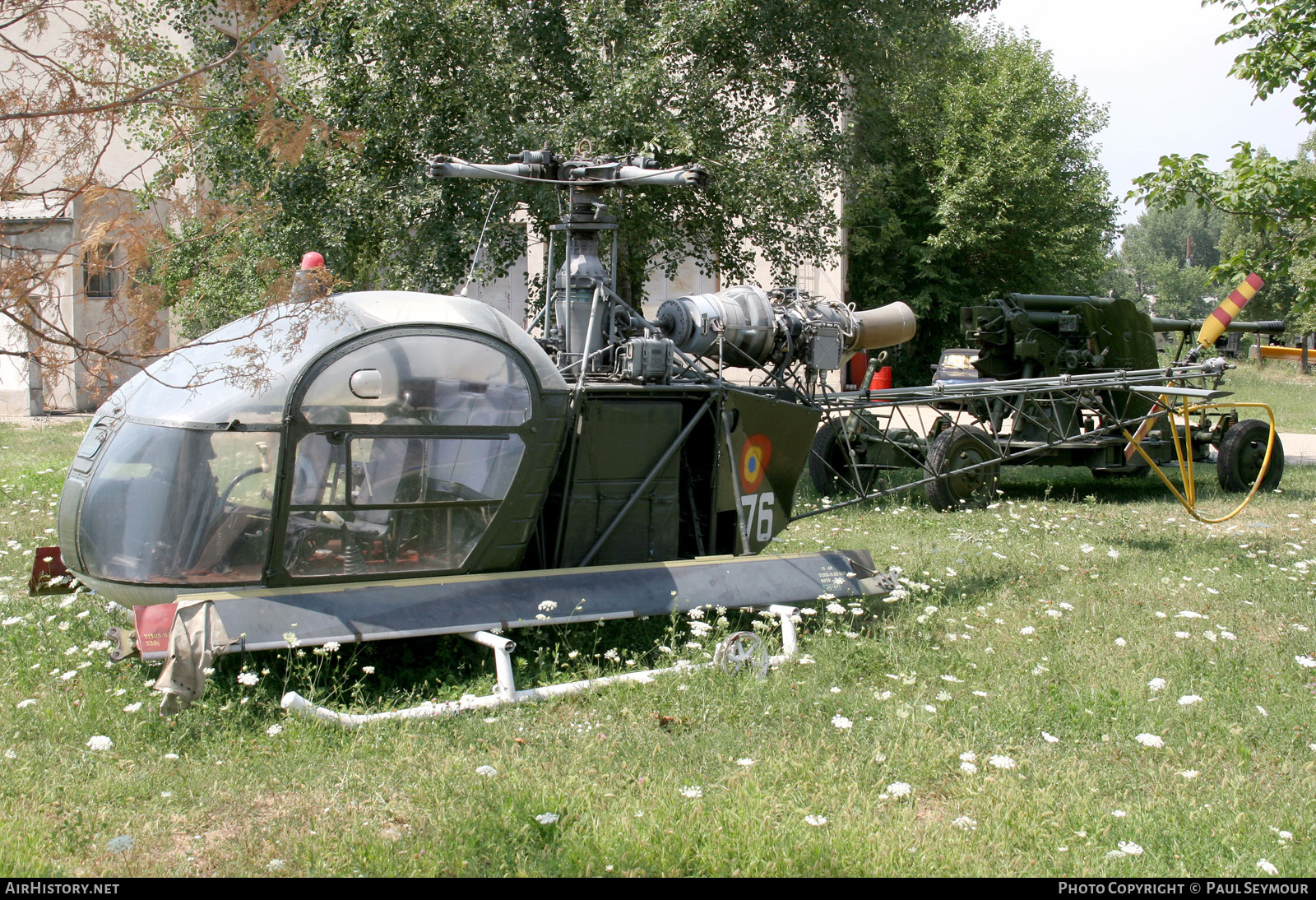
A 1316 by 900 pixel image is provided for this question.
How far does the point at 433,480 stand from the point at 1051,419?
25.4ft

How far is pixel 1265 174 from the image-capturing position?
11.7 m

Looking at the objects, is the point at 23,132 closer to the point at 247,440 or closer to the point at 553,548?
the point at 247,440

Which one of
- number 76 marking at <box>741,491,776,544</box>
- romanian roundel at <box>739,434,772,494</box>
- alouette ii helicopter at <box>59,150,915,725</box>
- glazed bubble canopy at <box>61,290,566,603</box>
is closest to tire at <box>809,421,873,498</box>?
number 76 marking at <box>741,491,776,544</box>

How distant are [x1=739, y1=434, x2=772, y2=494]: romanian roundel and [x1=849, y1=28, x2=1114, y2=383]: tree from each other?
20.5m

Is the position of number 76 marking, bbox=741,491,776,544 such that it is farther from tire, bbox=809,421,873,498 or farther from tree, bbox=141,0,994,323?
tree, bbox=141,0,994,323

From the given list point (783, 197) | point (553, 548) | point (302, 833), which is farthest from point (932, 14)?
point (302, 833)

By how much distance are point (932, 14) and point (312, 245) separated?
8.21 meters

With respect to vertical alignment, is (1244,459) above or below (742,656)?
above

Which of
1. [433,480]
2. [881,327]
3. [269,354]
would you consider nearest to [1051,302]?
[881,327]

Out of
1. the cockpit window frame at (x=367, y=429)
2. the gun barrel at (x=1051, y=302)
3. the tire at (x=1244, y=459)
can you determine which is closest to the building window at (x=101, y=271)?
the cockpit window frame at (x=367, y=429)

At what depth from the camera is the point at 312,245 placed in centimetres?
1202

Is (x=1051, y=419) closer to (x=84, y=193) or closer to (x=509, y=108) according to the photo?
(x=509, y=108)

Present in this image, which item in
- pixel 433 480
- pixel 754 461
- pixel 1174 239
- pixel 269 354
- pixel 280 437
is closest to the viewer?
pixel 280 437

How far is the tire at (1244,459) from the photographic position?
11398 millimetres
